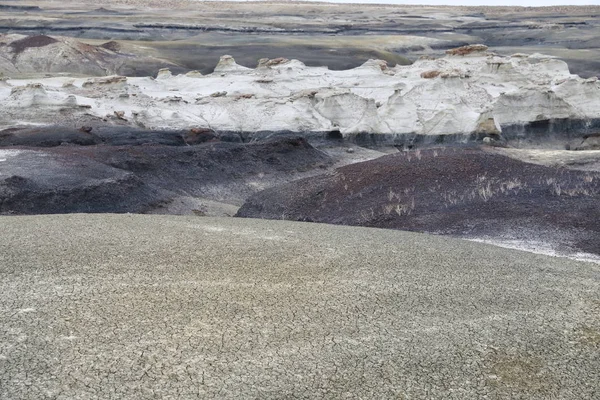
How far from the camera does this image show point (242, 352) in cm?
636

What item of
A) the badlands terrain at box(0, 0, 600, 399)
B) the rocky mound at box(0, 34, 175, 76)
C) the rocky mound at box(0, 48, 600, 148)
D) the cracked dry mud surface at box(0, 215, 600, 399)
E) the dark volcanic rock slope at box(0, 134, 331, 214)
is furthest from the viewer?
Answer: the rocky mound at box(0, 34, 175, 76)

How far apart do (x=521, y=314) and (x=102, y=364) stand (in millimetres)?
3873

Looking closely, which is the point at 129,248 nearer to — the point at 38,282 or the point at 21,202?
the point at 38,282

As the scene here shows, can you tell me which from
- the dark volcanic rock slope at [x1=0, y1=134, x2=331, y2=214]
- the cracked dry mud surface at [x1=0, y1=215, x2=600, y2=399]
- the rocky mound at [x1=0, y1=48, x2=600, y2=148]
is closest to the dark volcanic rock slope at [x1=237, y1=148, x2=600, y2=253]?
the dark volcanic rock slope at [x1=0, y1=134, x2=331, y2=214]

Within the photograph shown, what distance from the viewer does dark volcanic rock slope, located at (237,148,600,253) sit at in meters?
13.6

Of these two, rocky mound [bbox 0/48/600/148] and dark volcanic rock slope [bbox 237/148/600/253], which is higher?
dark volcanic rock slope [bbox 237/148/600/253]

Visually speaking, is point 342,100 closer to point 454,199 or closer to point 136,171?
point 136,171

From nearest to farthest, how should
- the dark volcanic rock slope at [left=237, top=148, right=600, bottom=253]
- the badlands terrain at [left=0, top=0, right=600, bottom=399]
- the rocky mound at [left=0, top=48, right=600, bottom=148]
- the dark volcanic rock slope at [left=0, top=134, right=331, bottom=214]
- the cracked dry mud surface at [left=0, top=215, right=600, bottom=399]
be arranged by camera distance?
the cracked dry mud surface at [left=0, top=215, right=600, bottom=399] < the badlands terrain at [left=0, top=0, right=600, bottom=399] < the dark volcanic rock slope at [left=237, top=148, right=600, bottom=253] < the dark volcanic rock slope at [left=0, top=134, right=331, bottom=214] < the rocky mound at [left=0, top=48, right=600, bottom=148]

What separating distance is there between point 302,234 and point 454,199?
629cm

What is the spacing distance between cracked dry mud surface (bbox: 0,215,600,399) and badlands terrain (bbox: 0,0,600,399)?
0.9 inches

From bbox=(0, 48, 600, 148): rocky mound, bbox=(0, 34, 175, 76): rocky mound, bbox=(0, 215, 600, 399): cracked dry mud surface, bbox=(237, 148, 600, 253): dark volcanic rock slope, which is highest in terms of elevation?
bbox=(0, 215, 600, 399): cracked dry mud surface

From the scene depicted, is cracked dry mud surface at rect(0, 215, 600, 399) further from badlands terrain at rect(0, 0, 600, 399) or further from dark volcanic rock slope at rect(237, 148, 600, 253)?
dark volcanic rock slope at rect(237, 148, 600, 253)

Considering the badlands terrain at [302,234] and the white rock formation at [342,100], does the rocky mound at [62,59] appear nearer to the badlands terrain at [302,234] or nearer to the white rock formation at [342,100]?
the badlands terrain at [302,234]

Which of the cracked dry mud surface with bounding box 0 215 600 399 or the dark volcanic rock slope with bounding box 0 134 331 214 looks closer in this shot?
the cracked dry mud surface with bounding box 0 215 600 399
